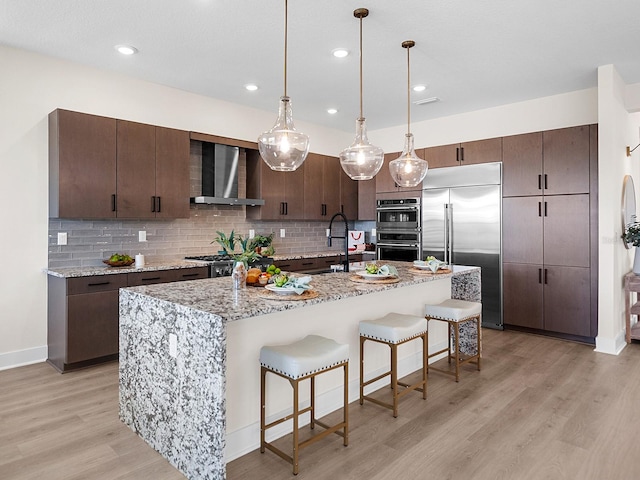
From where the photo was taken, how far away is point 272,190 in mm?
5637

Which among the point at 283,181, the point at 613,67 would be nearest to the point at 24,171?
the point at 283,181

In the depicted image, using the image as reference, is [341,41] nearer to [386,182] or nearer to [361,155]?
[361,155]

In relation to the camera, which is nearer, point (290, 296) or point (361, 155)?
point (290, 296)

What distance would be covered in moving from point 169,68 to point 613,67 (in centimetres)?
428

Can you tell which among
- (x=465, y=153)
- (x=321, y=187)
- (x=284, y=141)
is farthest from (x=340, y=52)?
(x=321, y=187)

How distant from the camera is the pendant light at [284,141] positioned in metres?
2.85

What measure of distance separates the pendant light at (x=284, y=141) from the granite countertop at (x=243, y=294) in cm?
89

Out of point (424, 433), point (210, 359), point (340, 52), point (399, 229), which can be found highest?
point (340, 52)

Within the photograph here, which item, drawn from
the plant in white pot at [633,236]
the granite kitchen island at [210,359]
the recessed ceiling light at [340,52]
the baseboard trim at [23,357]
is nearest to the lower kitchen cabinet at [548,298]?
the plant in white pot at [633,236]

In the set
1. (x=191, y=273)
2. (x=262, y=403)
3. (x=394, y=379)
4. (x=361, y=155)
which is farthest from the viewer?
(x=191, y=273)

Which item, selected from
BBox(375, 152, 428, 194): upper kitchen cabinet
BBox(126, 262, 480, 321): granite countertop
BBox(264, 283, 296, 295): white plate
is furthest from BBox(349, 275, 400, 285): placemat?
BBox(375, 152, 428, 194): upper kitchen cabinet

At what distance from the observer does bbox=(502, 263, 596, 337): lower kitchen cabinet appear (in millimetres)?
4617

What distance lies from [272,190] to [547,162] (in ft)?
10.9

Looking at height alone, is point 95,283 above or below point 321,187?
below
